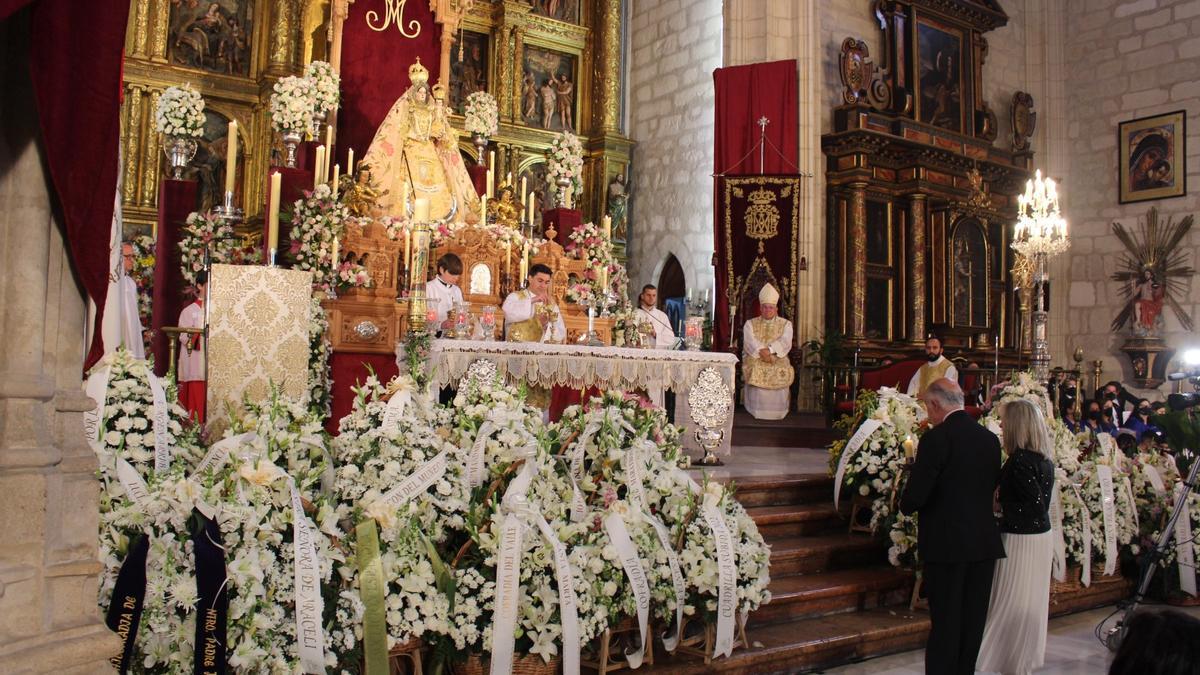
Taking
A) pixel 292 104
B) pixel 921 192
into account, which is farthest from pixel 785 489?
pixel 921 192

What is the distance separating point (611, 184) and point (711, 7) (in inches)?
122

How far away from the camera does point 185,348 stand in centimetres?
879

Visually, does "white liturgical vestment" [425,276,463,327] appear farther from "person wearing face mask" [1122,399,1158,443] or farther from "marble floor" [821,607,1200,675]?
"person wearing face mask" [1122,399,1158,443]

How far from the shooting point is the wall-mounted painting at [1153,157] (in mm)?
15906

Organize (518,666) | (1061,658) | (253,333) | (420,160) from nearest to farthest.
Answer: (518,666) < (253,333) < (1061,658) < (420,160)

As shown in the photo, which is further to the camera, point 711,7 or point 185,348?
point 711,7

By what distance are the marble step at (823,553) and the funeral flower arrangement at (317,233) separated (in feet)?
13.9

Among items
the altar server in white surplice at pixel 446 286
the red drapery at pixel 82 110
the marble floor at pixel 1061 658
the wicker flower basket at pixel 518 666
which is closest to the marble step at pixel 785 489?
the marble floor at pixel 1061 658

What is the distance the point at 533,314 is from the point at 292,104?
334 cm

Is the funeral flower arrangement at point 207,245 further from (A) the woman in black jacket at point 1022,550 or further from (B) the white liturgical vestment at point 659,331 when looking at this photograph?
(A) the woman in black jacket at point 1022,550

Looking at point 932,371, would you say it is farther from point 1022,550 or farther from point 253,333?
point 253,333

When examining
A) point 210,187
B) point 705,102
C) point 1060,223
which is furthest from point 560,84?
point 1060,223

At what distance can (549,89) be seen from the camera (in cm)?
1548

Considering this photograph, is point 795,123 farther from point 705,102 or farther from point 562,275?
point 562,275
